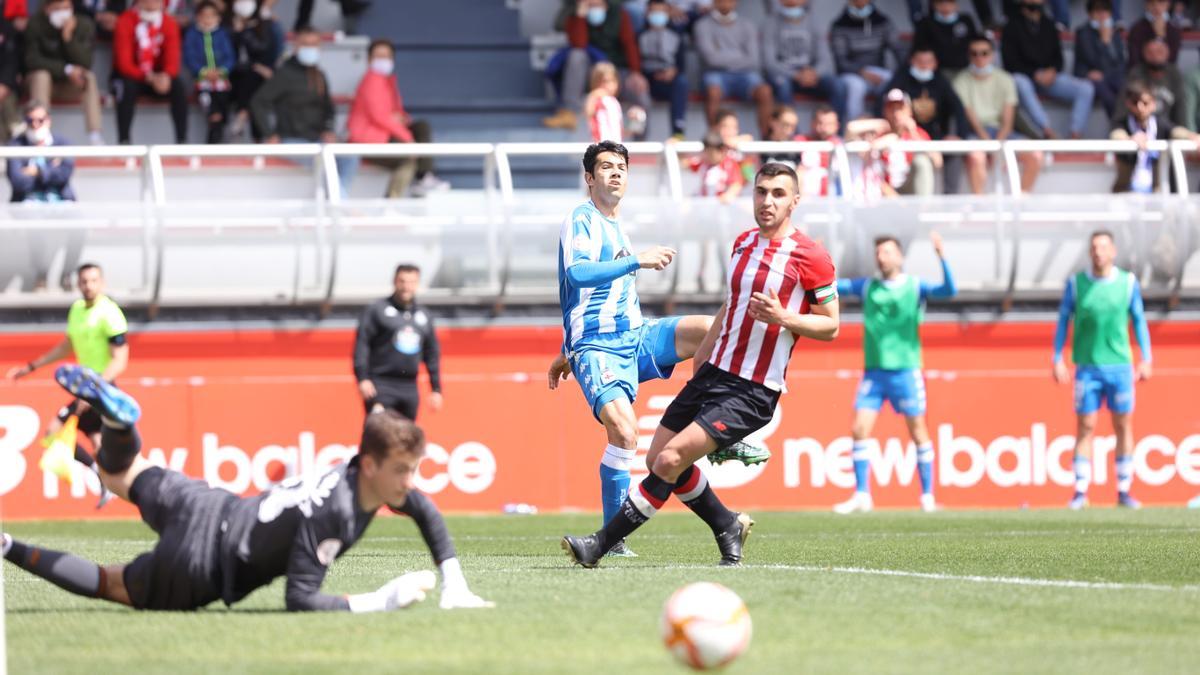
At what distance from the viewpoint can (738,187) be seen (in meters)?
16.3

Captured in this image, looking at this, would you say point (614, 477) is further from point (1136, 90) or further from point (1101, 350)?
point (1136, 90)

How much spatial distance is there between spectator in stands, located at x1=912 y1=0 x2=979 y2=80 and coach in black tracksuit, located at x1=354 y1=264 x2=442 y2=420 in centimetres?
690

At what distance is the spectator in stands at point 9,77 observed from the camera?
17.8 metres

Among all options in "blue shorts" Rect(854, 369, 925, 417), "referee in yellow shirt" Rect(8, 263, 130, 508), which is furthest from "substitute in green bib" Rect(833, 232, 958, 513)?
"referee in yellow shirt" Rect(8, 263, 130, 508)

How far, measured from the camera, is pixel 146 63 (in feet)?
60.6

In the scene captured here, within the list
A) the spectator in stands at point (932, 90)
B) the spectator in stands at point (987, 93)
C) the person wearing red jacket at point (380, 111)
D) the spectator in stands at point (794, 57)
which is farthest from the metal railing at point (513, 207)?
the spectator in stands at point (794, 57)

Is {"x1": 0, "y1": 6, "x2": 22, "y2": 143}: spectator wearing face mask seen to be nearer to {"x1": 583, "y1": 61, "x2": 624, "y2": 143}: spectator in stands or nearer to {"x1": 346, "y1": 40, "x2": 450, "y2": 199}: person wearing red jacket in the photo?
{"x1": 346, "y1": 40, "x2": 450, "y2": 199}: person wearing red jacket

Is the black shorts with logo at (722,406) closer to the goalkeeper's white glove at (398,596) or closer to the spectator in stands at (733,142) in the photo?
the goalkeeper's white glove at (398,596)

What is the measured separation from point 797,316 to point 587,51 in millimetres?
12183

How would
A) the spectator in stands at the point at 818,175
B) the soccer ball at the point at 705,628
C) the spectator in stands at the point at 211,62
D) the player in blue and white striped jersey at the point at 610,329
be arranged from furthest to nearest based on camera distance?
the spectator in stands at the point at 211,62, the spectator in stands at the point at 818,175, the player in blue and white striped jersey at the point at 610,329, the soccer ball at the point at 705,628

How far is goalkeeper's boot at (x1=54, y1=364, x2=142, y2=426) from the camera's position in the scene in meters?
5.98

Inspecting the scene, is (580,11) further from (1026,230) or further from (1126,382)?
(1126,382)

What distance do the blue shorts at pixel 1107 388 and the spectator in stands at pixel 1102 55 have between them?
5.77 meters

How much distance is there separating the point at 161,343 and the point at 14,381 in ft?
4.21
